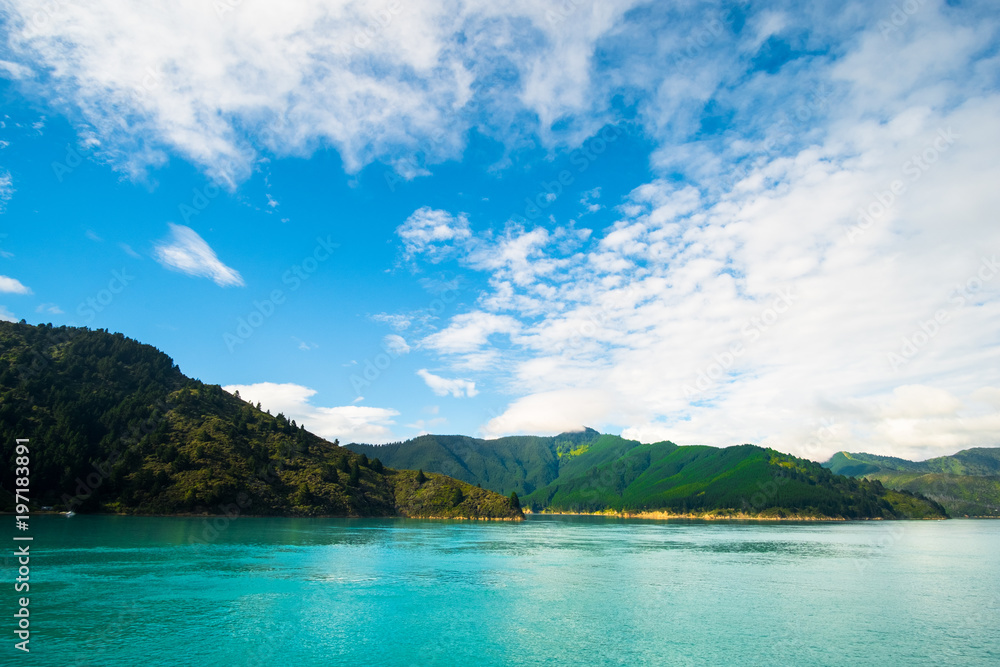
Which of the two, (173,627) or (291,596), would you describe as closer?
(173,627)

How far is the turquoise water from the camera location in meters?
37.3

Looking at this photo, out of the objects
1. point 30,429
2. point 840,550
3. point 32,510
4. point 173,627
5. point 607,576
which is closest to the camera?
point 173,627

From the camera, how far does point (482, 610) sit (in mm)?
51406

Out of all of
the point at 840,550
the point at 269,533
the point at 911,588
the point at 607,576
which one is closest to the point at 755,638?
the point at 607,576

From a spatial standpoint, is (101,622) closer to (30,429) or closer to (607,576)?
(607,576)

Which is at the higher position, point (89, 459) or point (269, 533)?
point (89, 459)

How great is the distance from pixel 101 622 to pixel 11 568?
34.5 m

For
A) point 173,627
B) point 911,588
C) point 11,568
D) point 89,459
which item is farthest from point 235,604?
point 89,459

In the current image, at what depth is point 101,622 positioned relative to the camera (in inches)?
1622

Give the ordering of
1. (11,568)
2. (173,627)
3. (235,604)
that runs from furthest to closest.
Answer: (11,568) < (235,604) < (173,627)

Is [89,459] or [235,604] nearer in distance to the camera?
[235,604]

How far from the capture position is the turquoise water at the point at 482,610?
A: 37.3m

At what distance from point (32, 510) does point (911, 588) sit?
238 meters

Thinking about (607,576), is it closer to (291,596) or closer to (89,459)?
(291,596)
